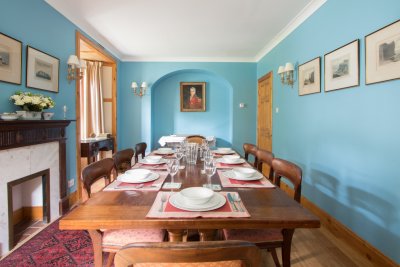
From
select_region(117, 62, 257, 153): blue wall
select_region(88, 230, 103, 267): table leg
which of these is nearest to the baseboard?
select_region(88, 230, 103, 267): table leg

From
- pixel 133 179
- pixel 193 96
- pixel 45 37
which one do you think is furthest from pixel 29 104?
pixel 193 96

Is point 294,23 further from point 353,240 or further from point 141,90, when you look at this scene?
point 141,90

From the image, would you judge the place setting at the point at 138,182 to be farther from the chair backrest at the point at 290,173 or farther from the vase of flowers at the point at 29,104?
Answer: the vase of flowers at the point at 29,104

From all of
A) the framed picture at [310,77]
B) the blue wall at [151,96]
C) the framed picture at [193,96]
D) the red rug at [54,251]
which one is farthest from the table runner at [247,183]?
the framed picture at [193,96]

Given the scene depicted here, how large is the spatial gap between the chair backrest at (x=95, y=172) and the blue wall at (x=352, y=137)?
215 centimetres

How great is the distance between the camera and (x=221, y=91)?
18.2 ft

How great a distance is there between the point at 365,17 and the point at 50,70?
10.8 ft

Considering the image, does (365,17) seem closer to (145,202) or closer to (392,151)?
(392,151)

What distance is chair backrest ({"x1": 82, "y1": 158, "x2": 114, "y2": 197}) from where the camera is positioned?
1.37 m

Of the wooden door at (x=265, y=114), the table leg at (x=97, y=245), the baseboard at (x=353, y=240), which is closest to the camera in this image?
the table leg at (x=97, y=245)

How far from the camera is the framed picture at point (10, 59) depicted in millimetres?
1964

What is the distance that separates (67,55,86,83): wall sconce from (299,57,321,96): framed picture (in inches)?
118

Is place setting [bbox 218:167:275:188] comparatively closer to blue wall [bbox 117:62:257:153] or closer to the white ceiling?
the white ceiling

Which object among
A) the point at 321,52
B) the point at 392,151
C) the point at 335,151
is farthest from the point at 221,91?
the point at 392,151
